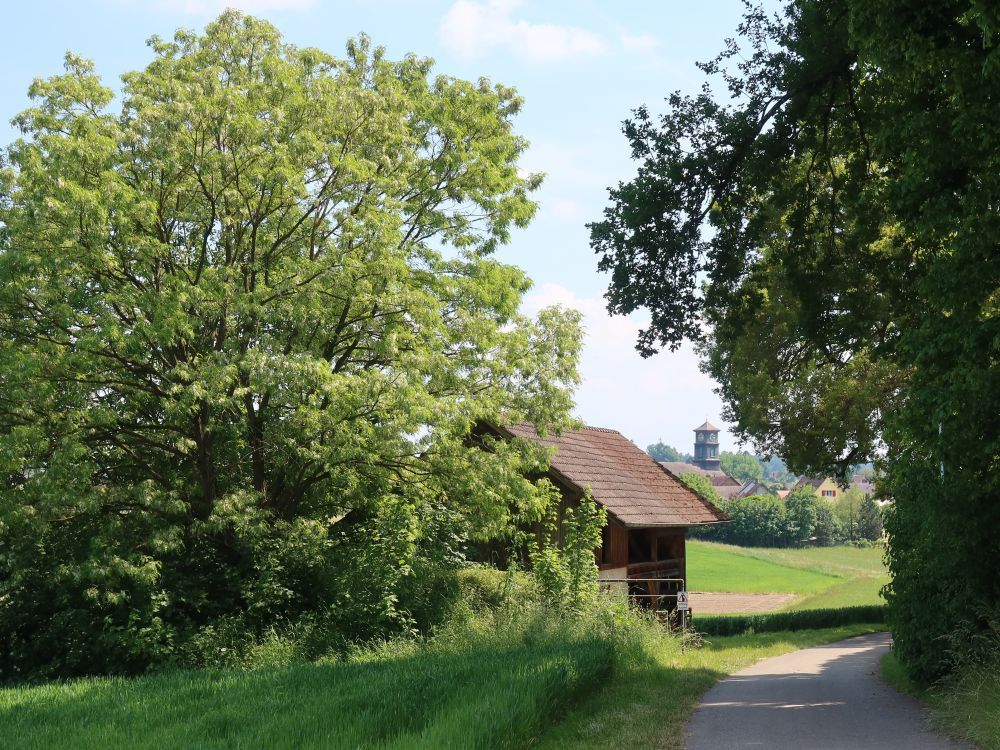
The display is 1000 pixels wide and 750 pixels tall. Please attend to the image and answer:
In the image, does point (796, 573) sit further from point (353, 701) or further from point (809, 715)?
point (353, 701)

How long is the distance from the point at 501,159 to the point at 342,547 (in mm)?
9284

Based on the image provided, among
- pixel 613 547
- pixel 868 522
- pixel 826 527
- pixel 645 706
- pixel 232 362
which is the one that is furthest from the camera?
pixel 826 527

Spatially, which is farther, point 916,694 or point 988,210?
point 916,694

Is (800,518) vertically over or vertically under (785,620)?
over

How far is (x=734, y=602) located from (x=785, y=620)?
1945 cm

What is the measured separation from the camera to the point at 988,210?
9.85 meters

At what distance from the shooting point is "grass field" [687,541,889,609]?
61.2 metres

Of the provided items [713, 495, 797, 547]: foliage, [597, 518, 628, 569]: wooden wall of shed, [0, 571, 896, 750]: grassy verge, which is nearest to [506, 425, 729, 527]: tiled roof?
[597, 518, 628, 569]: wooden wall of shed

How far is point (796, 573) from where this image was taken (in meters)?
84.0

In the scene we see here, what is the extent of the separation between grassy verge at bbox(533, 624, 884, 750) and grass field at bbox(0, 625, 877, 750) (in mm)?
28

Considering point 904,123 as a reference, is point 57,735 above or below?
below

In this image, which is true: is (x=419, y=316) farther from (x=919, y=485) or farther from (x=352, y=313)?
(x=919, y=485)

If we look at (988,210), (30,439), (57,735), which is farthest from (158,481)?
(988,210)

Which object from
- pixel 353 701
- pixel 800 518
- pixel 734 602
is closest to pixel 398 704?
pixel 353 701
